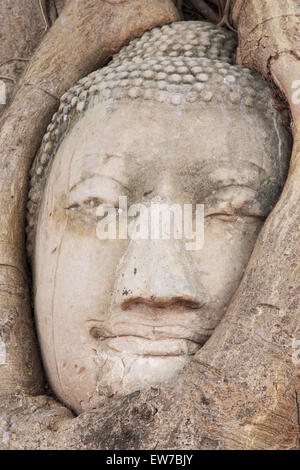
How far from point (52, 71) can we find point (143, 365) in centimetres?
117

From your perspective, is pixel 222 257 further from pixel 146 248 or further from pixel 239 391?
pixel 239 391

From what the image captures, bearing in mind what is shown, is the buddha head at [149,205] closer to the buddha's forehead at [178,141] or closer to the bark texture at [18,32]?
the buddha's forehead at [178,141]

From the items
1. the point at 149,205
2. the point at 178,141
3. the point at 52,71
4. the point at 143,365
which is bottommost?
the point at 143,365

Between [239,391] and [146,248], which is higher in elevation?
[146,248]

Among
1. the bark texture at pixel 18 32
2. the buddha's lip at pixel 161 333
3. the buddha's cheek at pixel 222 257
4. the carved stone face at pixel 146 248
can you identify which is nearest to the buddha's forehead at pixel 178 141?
the carved stone face at pixel 146 248

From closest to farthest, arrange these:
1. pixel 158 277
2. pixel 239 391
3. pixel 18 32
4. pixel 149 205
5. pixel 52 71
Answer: pixel 239 391 → pixel 158 277 → pixel 149 205 → pixel 52 71 → pixel 18 32

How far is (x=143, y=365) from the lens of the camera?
1.92 m

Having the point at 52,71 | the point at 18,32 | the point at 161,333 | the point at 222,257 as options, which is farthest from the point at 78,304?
the point at 18,32

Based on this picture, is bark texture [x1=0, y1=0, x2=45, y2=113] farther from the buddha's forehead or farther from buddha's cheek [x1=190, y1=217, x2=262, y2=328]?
→ buddha's cheek [x1=190, y1=217, x2=262, y2=328]

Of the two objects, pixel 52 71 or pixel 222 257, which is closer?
pixel 222 257

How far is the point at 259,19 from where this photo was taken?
209 cm

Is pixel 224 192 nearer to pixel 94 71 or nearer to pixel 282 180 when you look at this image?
pixel 282 180

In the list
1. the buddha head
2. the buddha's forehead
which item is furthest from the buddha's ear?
the buddha's forehead
